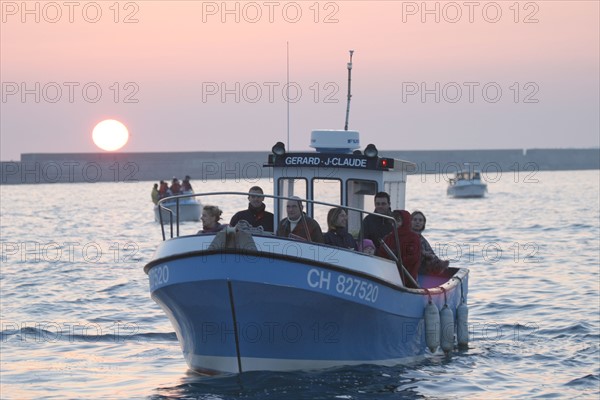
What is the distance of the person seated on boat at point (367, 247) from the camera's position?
14009 mm

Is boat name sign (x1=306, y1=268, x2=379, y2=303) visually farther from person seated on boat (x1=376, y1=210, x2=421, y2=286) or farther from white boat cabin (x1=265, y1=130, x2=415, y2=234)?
white boat cabin (x1=265, y1=130, x2=415, y2=234)

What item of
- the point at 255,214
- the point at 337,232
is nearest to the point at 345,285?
the point at 337,232

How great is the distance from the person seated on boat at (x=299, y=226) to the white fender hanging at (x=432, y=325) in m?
2.23

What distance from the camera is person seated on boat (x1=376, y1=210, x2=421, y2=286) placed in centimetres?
1448

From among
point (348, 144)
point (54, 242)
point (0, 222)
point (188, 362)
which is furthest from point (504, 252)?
point (0, 222)

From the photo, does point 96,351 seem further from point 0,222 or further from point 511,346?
point 0,222

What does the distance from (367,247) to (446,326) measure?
7.23ft

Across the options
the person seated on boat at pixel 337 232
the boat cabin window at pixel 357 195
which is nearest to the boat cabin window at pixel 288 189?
the boat cabin window at pixel 357 195

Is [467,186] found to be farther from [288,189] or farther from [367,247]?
[367,247]

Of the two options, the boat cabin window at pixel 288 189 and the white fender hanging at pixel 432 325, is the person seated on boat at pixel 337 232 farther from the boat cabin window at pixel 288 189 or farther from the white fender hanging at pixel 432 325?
the boat cabin window at pixel 288 189

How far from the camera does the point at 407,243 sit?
14633 millimetres

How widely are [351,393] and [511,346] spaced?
17.1 feet

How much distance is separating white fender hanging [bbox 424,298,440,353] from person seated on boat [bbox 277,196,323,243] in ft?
7.33

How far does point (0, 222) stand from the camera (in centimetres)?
6075
